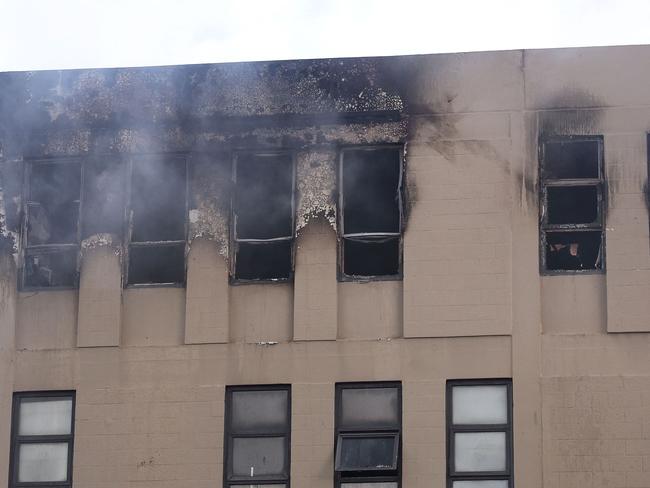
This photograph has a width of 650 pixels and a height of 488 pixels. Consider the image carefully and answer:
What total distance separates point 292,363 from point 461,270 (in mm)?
2079

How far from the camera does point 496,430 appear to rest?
15.3 metres

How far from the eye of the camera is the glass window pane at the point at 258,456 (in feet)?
51.1

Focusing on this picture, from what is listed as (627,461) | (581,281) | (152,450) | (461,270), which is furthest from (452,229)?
(152,450)

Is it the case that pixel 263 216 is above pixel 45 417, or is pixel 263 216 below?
above

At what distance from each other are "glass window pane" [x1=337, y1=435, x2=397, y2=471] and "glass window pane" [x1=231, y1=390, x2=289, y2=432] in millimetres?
744

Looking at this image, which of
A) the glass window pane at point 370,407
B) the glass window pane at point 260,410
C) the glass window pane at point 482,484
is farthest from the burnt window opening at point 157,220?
the glass window pane at point 482,484

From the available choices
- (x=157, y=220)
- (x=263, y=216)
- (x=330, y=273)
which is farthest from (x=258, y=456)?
(x=157, y=220)

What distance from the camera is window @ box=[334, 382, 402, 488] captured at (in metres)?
15.3

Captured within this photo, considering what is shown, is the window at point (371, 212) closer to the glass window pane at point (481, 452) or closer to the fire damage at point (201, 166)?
the fire damage at point (201, 166)

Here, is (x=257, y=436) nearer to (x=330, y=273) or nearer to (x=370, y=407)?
(x=370, y=407)

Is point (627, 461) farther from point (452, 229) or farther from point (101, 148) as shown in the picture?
point (101, 148)

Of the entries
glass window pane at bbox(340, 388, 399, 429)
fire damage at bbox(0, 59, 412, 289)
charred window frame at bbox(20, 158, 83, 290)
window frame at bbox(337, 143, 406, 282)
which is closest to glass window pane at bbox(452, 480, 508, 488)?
glass window pane at bbox(340, 388, 399, 429)

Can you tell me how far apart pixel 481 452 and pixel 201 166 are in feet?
14.6

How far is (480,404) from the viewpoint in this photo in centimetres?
1542
